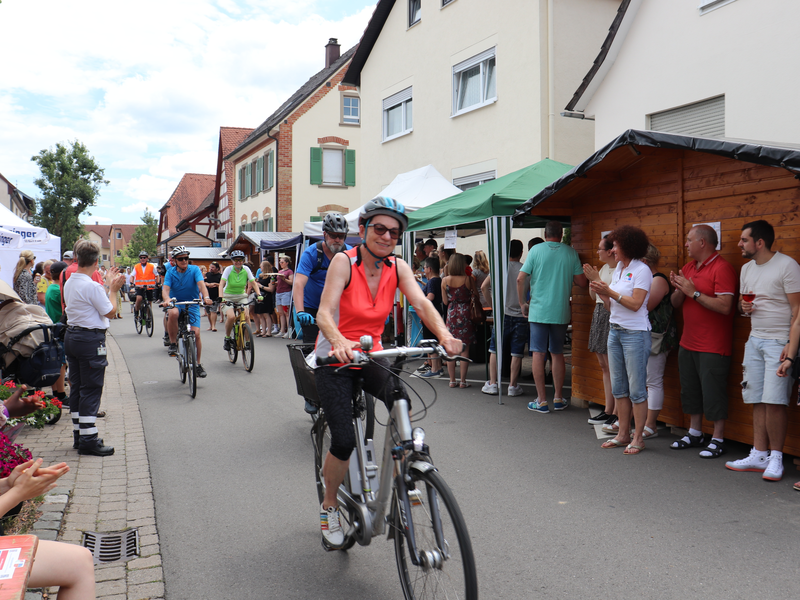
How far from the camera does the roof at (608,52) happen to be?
11711mm

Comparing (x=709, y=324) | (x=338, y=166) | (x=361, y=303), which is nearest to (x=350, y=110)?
(x=338, y=166)

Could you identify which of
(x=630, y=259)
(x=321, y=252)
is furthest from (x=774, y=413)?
(x=321, y=252)

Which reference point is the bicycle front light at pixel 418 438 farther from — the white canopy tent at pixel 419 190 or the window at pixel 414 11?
the window at pixel 414 11

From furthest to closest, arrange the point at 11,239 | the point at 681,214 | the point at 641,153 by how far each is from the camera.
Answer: the point at 11,239, the point at 641,153, the point at 681,214

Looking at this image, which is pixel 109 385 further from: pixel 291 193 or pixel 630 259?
pixel 291 193

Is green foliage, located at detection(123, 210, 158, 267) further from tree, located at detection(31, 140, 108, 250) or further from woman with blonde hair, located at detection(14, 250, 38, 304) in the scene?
woman with blonde hair, located at detection(14, 250, 38, 304)

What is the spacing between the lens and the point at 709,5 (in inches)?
414

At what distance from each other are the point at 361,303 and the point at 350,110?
104ft

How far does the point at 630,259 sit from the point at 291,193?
91.5 feet

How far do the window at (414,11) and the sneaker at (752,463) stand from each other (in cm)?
1626

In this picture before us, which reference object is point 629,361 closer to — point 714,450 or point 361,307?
point 714,450

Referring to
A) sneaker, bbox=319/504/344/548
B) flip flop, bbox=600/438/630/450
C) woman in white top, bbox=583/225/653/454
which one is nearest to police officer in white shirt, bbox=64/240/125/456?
sneaker, bbox=319/504/344/548

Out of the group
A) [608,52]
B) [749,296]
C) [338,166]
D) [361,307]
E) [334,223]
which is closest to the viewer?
[361,307]

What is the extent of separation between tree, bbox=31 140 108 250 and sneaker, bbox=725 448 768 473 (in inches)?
2406
